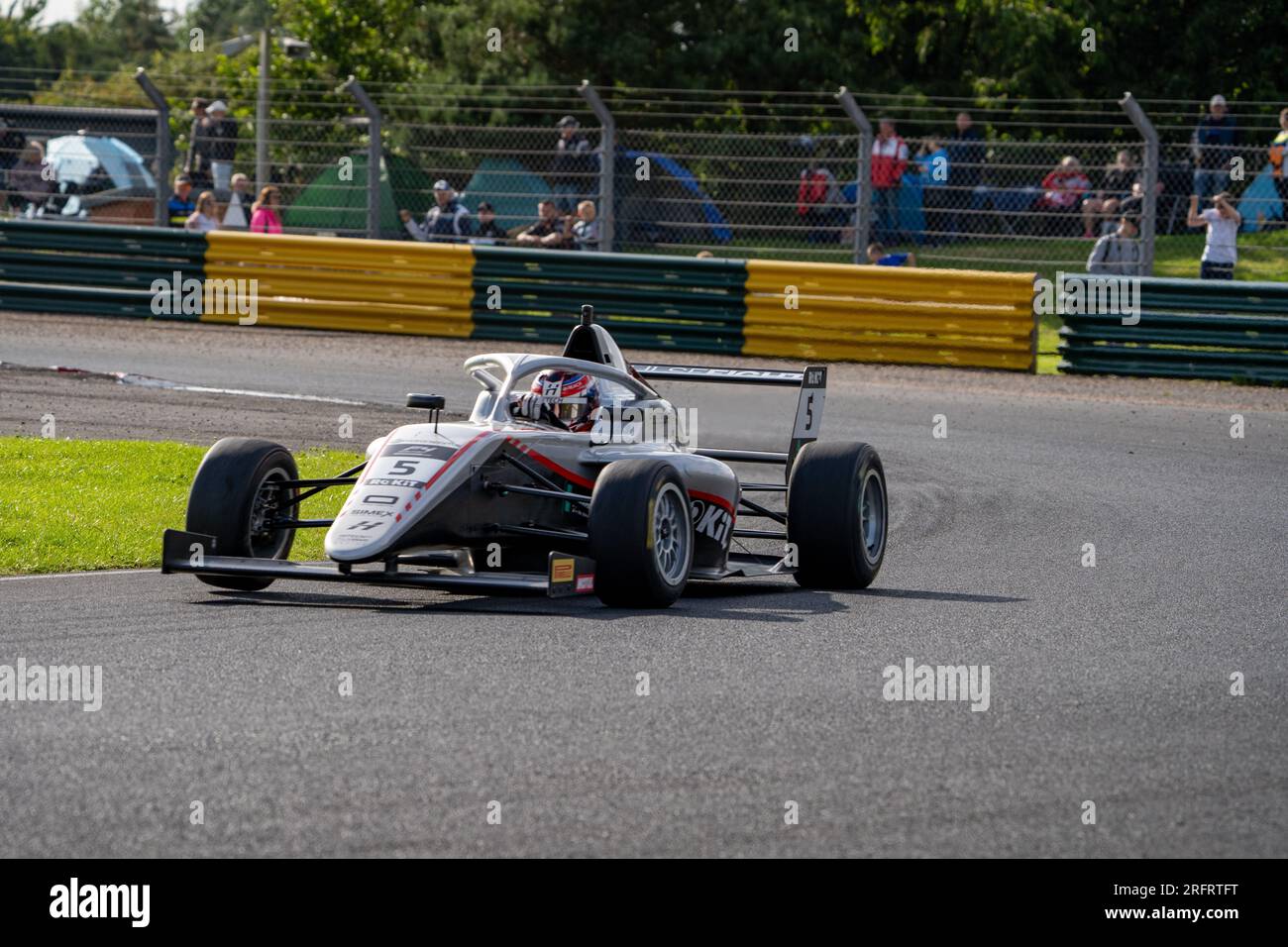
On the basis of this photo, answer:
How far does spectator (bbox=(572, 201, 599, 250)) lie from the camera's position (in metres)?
A: 20.6

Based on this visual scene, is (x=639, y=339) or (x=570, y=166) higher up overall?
(x=570, y=166)

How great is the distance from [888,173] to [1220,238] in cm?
346

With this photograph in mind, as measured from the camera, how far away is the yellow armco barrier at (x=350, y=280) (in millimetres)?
20016

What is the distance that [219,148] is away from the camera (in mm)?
23016

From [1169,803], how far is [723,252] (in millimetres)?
18174

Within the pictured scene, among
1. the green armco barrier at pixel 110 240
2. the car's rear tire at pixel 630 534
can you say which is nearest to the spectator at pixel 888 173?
the green armco barrier at pixel 110 240

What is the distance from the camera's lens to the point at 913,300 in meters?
18.7

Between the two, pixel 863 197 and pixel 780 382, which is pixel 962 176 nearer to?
pixel 863 197

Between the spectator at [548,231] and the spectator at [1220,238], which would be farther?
the spectator at [548,231]

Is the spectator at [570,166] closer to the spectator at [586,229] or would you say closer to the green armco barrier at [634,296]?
the spectator at [586,229]

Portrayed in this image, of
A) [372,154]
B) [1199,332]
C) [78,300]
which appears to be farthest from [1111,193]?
[78,300]

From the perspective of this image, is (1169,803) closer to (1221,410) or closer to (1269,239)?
(1221,410)

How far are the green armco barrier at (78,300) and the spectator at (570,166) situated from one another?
4.25 meters
